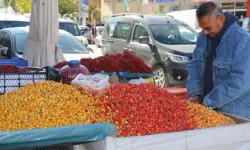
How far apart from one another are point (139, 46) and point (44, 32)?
17.1ft

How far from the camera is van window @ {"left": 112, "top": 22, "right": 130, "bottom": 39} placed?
1220 centimetres

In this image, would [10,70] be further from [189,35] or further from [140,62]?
[189,35]

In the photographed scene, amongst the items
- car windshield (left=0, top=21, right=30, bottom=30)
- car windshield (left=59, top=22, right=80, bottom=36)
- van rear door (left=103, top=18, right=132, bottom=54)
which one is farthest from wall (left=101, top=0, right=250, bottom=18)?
car windshield (left=0, top=21, right=30, bottom=30)

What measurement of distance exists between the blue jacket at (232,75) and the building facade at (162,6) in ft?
75.2

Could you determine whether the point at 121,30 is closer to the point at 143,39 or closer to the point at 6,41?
the point at 143,39

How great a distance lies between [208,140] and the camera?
8.52ft

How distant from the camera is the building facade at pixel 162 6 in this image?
97.9ft

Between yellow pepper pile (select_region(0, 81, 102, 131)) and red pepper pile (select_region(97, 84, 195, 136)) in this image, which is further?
red pepper pile (select_region(97, 84, 195, 136))

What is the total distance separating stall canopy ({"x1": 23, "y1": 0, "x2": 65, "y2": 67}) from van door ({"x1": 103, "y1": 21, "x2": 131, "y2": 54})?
5.77m

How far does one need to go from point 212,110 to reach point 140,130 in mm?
777

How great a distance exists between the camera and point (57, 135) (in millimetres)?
2238

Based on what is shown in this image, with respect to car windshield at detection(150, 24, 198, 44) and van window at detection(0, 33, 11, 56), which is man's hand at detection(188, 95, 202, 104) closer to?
van window at detection(0, 33, 11, 56)

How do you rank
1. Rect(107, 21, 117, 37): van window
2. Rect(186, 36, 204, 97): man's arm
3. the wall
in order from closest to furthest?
Rect(186, 36, 204, 97): man's arm, Rect(107, 21, 117, 37): van window, the wall

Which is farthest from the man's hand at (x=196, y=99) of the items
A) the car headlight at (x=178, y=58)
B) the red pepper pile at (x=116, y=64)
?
the car headlight at (x=178, y=58)
